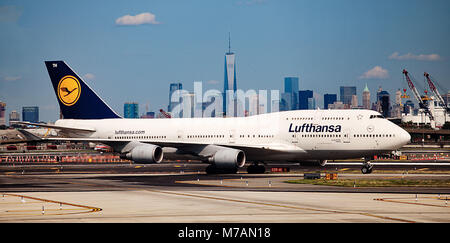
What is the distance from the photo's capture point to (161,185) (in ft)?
147

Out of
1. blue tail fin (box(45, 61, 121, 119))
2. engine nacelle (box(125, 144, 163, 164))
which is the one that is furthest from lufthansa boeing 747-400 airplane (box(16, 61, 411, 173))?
blue tail fin (box(45, 61, 121, 119))

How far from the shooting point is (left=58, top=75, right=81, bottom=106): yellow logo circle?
66.7 metres

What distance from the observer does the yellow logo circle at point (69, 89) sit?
66688mm

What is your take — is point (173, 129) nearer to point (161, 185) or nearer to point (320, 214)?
point (161, 185)

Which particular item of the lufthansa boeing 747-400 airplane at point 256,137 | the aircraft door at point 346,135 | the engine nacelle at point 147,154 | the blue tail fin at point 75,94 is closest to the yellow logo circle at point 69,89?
the blue tail fin at point 75,94

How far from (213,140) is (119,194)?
2397 cm

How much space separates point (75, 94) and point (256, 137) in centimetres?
2105

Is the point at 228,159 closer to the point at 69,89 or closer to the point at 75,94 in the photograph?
the point at 75,94

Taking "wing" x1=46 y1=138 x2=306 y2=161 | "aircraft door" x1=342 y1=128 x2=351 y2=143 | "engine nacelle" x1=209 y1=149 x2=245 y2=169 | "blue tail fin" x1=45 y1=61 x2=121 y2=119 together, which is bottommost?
"engine nacelle" x1=209 y1=149 x2=245 y2=169

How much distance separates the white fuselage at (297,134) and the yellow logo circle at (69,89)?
8.06 meters

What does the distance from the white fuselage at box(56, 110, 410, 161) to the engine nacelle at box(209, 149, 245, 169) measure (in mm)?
1044

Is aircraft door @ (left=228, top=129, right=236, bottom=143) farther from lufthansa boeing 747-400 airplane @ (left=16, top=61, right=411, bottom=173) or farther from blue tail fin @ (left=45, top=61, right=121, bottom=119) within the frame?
blue tail fin @ (left=45, top=61, right=121, bottom=119)

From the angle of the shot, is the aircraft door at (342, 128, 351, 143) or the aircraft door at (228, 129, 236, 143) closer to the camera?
the aircraft door at (342, 128, 351, 143)
